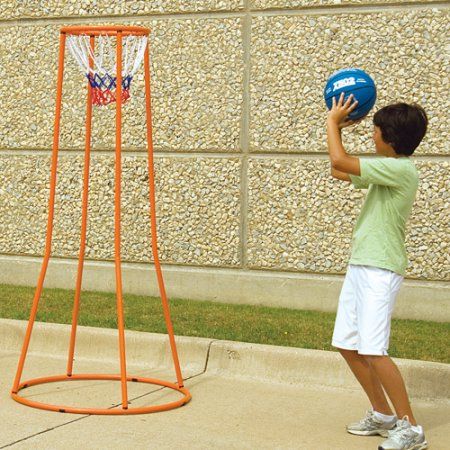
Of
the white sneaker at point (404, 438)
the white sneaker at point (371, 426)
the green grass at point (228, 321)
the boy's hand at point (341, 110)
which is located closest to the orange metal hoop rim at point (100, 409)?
the green grass at point (228, 321)

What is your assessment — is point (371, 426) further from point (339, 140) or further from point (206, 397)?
point (339, 140)

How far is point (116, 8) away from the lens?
8.81 m

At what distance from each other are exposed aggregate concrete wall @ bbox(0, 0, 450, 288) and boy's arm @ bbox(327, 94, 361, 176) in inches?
112

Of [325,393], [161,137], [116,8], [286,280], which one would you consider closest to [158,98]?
[161,137]

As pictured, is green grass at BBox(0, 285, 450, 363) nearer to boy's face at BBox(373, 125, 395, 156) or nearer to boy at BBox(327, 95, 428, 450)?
boy at BBox(327, 95, 428, 450)

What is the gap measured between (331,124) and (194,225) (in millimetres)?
3553

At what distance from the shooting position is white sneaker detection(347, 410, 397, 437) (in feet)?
17.6

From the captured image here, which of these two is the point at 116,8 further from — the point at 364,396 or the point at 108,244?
the point at 364,396

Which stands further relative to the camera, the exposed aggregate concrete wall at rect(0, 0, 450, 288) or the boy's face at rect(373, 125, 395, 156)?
the exposed aggregate concrete wall at rect(0, 0, 450, 288)

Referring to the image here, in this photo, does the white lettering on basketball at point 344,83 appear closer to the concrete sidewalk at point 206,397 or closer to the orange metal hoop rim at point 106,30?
the orange metal hoop rim at point 106,30

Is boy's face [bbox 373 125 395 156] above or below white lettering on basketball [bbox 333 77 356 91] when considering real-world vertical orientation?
below

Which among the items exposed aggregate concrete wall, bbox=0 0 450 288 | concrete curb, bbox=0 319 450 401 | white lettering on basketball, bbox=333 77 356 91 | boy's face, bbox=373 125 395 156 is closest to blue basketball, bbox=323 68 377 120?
white lettering on basketball, bbox=333 77 356 91

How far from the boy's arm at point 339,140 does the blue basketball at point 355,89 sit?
33mm

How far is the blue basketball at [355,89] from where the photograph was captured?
518 cm
